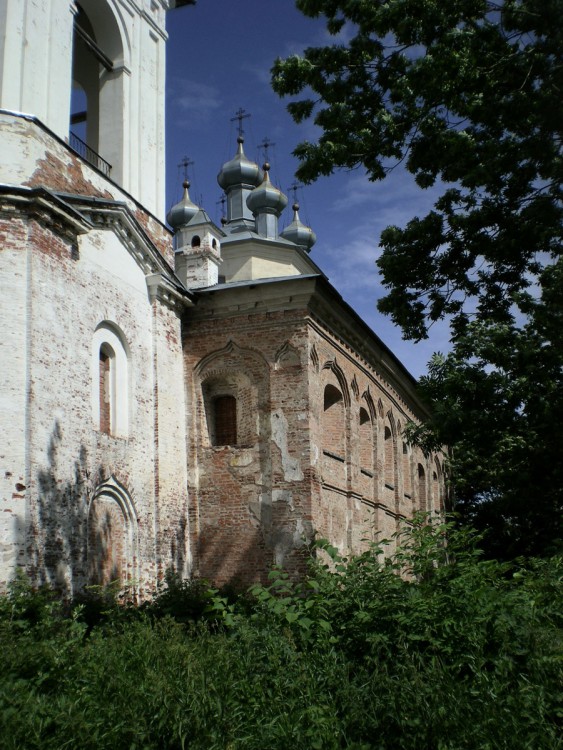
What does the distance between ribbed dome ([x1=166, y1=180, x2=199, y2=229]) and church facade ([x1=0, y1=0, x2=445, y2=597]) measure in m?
18.2

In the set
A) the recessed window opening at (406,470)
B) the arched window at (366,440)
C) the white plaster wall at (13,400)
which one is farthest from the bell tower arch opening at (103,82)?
the recessed window opening at (406,470)

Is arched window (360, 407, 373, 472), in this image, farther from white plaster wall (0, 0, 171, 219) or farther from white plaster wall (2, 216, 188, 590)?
white plaster wall (0, 0, 171, 219)

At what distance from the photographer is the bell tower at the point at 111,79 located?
13.4 m

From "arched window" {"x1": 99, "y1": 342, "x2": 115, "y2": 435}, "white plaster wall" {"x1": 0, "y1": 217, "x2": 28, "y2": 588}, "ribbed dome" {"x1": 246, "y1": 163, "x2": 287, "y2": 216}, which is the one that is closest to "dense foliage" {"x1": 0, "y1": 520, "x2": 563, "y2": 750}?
"white plaster wall" {"x1": 0, "y1": 217, "x2": 28, "y2": 588}

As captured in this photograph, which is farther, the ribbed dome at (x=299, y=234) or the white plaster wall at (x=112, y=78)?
the ribbed dome at (x=299, y=234)

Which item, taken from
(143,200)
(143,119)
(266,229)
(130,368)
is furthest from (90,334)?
(266,229)

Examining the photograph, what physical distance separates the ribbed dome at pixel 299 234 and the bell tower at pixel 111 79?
18730 mm

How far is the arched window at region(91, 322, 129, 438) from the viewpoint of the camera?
13.6 meters

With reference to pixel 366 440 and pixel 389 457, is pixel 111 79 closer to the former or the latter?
pixel 366 440

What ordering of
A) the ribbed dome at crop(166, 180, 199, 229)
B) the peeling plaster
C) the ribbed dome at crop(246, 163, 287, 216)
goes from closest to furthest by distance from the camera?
the peeling plaster
the ribbed dome at crop(246, 163, 287, 216)
the ribbed dome at crop(166, 180, 199, 229)

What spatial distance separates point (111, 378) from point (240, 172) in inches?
861

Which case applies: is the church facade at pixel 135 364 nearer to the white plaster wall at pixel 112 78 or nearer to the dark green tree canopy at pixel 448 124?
the white plaster wall at pixel 112 78

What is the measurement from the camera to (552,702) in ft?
20.2

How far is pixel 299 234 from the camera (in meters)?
36.2
